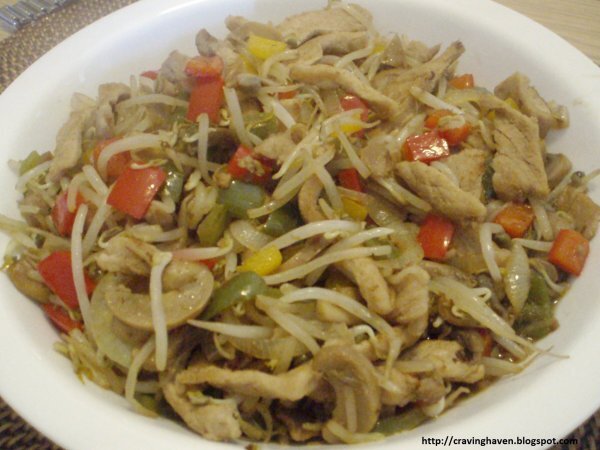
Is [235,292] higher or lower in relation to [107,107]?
lower

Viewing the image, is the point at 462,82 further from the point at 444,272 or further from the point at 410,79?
the point at 444,272

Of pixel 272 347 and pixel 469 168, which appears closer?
pixel 272 347

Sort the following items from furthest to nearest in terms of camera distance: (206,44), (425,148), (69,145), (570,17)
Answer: (570,17) → (206,44) → (69,145) → (425,148)

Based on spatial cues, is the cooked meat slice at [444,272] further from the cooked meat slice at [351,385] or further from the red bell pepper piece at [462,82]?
the red bell pepper piece at [462,82]

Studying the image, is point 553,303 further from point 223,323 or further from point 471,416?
point 223,323

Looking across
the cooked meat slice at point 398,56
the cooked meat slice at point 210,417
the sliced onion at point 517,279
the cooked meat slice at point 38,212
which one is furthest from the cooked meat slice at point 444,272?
the cooked meat slice at point 38,212

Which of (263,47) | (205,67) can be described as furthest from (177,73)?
(263,47)

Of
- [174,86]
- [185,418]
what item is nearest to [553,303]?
[185,418]
